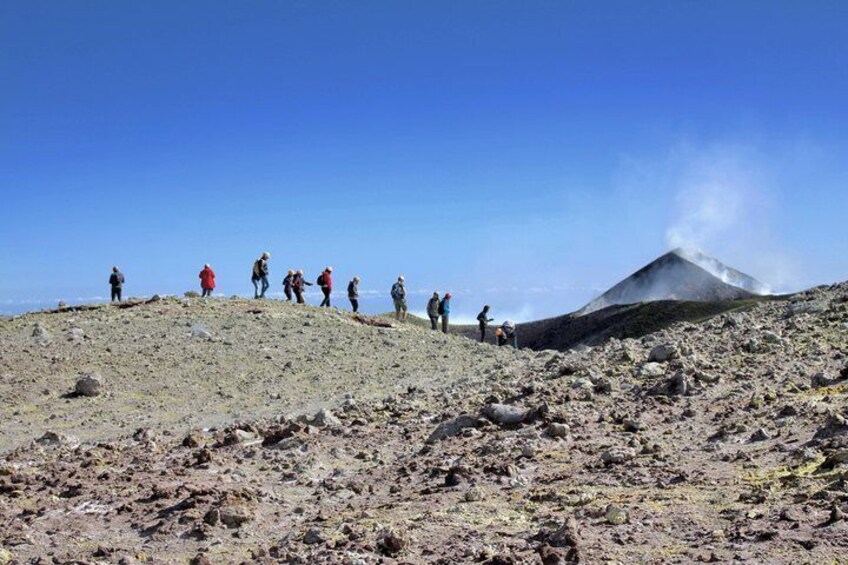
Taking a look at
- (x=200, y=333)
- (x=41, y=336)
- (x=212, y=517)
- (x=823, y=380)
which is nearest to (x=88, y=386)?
(x=41, y=336)

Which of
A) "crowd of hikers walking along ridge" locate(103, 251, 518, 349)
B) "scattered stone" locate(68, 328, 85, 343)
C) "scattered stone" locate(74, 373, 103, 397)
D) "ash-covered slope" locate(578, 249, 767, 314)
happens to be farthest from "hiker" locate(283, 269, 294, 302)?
"ash-covered slope" locate(578, 249, 767, 314)

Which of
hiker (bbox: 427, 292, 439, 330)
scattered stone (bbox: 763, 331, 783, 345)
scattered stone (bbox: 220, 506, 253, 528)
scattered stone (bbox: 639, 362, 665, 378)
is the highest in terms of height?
hiker (bbox: 427, 292, 439, 330)

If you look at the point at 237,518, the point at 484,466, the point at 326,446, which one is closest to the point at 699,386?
the point at 484,466

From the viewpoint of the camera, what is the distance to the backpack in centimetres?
3369

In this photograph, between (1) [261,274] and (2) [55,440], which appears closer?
(2) [55,440]

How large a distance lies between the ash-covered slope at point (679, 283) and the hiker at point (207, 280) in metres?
43.5

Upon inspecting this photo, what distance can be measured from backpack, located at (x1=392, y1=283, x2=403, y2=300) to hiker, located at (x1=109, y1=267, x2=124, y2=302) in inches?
434

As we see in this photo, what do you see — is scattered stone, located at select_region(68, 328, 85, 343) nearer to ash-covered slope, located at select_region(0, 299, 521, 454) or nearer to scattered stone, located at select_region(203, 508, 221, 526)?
ash-covered slope, located at select_region(0, 299, 521, 454)

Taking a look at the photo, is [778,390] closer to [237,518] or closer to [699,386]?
[699,386]

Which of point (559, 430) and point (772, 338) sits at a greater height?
point (772, 338)

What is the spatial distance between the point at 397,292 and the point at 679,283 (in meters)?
51.1

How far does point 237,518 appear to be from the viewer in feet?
24.3

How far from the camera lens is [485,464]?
28.4 feet

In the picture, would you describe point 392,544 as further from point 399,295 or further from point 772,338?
point 399,295
